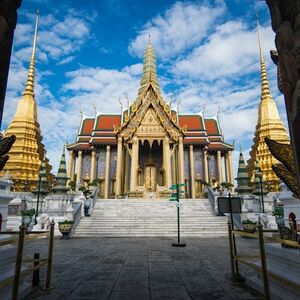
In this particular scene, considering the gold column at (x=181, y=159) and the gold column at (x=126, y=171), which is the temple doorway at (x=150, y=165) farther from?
the gold column at (x=181, y=159)

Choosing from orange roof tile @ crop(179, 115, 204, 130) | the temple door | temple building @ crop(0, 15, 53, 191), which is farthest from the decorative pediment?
temple building @ crop(0, 15, 53, 191)

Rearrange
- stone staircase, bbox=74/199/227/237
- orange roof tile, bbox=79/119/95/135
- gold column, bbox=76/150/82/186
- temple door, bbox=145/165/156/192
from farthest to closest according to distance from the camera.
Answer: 1. orange roof tile, bbox=79/119/95/135
2. gold column, bbox=76/150/82/186
3. temple door, bbox=145/165/156/192
4. stone staircase, bbox=74/199/227/237

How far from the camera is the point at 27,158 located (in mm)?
29344

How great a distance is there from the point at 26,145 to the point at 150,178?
14512 mm

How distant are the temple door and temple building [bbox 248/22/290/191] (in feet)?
37.8

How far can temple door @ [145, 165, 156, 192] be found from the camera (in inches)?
1123

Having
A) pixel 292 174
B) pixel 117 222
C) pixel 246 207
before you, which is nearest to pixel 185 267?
pixel 292 174

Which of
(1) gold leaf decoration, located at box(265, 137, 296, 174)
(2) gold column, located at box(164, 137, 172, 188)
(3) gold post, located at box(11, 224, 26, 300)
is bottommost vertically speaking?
(3) gold post, located at box(11, 224, 26, 300)

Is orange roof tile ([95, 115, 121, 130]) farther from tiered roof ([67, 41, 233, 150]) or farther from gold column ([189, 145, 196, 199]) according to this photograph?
gold column ([189, 145, 196, 199])

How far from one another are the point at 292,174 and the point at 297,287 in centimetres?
177

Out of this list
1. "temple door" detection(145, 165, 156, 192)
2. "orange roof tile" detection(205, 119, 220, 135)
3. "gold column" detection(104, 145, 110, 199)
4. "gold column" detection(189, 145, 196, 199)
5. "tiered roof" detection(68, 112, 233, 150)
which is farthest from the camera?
"orange roof tile" detection(205, 119, 220, 135)

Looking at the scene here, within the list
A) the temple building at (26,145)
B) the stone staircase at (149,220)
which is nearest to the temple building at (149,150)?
the temple building at (26,145)

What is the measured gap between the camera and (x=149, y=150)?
3019 centimetres

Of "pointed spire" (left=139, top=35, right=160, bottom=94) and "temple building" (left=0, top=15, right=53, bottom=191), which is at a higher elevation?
"pointed spire" (left=139, top=35, right=160, bottom=94)
